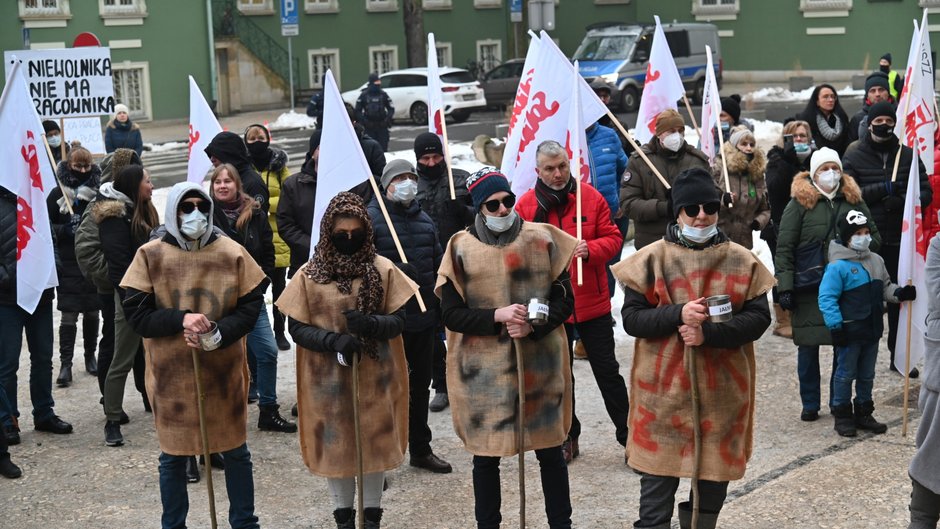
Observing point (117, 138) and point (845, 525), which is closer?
point (845, 525)

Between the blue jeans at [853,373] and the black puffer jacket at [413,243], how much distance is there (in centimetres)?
251

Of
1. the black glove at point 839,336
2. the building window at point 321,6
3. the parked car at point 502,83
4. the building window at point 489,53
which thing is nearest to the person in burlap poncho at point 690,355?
the black glove at point 839,336

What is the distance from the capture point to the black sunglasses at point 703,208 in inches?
227

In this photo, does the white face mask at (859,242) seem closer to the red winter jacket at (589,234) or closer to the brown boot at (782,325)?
the red winter jacket at (589,234)

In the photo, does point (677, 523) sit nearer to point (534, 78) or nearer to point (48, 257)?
point (534, 78)

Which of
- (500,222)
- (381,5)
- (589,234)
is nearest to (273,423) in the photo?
(589,234)

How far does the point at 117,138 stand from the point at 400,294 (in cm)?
1454

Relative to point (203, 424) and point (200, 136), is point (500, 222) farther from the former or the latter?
point (200, 136)

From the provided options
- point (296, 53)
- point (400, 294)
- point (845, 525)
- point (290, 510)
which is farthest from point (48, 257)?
point (296, 53)

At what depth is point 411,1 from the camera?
1463 inches

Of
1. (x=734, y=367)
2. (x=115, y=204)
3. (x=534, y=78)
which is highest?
(x=534, y=78)

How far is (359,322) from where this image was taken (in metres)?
6.13

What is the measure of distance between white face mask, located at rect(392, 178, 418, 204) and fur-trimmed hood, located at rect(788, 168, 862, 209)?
2.59 m

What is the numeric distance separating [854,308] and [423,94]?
26030mm
